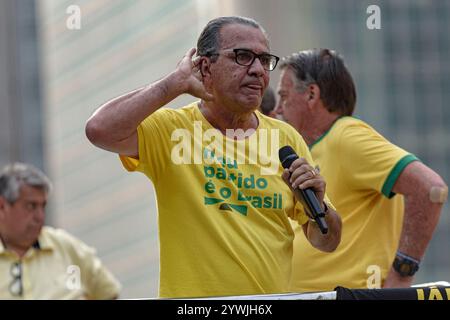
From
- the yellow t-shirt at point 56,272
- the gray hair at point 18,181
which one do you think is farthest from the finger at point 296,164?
the gray hair at point 18,181

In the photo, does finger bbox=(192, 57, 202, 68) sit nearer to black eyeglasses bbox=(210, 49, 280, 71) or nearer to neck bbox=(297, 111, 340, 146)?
black eyeglasses bbox=(210, 49, 280, 71)

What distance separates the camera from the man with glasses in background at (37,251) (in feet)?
26.5

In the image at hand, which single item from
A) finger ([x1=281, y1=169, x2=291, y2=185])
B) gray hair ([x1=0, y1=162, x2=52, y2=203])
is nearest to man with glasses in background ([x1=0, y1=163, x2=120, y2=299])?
gray hair ([x1=0, y1=162, x2=52, y2=203])

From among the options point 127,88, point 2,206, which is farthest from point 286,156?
point 127,88

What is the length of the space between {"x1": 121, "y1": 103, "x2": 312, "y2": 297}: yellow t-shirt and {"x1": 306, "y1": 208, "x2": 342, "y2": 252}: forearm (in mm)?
126

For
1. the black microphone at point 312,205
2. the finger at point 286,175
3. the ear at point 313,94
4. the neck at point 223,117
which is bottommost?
the black microphone at point 312,205

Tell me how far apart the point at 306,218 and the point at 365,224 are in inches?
36.5

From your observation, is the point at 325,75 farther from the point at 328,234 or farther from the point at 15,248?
the point at 15,248

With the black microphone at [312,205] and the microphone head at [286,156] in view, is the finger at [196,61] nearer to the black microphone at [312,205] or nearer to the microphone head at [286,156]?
the microphone head at [286,156]

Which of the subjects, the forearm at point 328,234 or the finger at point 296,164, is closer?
the finger at point 296,164

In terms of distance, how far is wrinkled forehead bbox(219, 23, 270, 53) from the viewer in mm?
5602

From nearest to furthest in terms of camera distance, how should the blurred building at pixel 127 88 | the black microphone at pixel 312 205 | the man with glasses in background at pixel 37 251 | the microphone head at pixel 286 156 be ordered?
the black microphone at pixel 312 205 < the microphone head at pixel 286 156 < the man with glasses in background at pixel 37 251 < the blurred building at pixel 127 88

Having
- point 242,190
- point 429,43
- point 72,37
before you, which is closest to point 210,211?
point 242,190

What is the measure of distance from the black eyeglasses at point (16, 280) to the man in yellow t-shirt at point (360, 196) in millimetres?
1980
